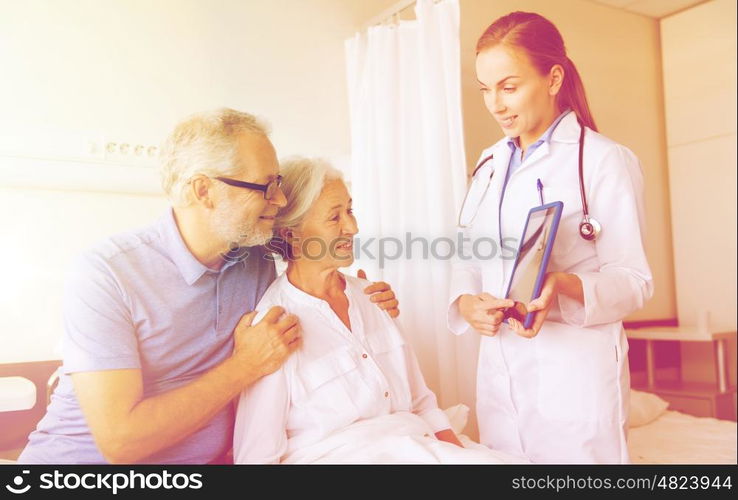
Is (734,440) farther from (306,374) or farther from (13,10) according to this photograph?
(13,10)

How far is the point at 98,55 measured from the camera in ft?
3.27

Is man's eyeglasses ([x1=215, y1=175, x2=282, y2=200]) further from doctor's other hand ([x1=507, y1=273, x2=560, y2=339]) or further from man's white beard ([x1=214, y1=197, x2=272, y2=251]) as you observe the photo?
doctor's other hand ([x1=507, y1=273, x2=560, y2=339])

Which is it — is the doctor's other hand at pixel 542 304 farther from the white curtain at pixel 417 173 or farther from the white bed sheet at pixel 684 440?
the white bed sheet at pixel 684 440

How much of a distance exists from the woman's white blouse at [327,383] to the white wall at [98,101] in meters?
0.32

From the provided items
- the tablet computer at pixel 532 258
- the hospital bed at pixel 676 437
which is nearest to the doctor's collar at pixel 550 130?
the tablet computer at pixel 532 258

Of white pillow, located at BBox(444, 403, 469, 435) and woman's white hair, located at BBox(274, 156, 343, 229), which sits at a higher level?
woman's white hair, located at BBox(274, 156, 343, 229)

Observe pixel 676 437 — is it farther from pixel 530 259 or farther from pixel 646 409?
pixel 530 259

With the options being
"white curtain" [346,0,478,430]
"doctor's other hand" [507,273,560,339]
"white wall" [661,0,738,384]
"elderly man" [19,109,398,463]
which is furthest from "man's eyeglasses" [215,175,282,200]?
"white wall" [661,0,738,384]

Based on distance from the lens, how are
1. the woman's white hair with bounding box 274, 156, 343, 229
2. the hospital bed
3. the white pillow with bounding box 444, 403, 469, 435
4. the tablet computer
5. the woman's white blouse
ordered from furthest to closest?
1. the hospital bed
2. the white pillow with bounding box 444, 403, 469, 435
3. the woman's white hair with bounding box 274, 156, 343, 229
4. the woman's white blouse
5. the tablet computer

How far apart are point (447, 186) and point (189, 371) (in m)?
0.68

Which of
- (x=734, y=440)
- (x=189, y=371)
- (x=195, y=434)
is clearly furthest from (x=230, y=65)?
(x=734, y=440)

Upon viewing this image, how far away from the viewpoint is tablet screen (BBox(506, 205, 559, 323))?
2.93ft

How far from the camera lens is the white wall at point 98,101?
0.93 metres

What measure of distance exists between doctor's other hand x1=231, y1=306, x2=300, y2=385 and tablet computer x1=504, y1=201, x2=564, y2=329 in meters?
0.38
